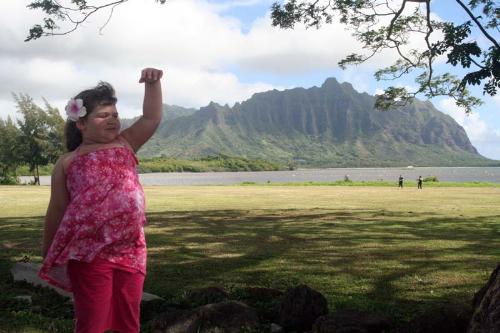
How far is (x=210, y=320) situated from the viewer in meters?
5.17

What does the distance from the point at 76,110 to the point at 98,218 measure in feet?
2.33

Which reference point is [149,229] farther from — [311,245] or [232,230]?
[311,245]

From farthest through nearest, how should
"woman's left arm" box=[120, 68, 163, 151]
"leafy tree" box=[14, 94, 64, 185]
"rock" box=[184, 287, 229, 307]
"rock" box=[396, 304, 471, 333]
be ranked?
"leafy tree" box=[14, 94, 64, 185] → "rock" box=[184, 287, 229, 307] → "rock" box=[396, 304, 471, 333] → "woman's left arm" box=[120, 68, 163, 151]

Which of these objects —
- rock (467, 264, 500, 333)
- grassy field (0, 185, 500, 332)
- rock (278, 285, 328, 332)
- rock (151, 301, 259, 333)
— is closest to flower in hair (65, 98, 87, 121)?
rock (151, 301, 259, 333)

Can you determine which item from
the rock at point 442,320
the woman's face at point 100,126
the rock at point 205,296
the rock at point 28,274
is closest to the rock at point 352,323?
the rock at point 442,320

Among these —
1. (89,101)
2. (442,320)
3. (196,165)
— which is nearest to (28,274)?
(89,101)

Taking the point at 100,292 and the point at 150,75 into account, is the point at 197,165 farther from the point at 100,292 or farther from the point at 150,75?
the point at 100,292

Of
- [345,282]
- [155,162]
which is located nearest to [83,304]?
[345,282]

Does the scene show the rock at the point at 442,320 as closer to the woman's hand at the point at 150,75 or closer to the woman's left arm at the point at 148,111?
the woman's left arm at the point at 148,111

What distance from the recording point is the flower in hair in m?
3.14

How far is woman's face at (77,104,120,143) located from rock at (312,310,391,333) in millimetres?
3012

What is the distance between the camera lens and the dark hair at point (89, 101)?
3.21 m

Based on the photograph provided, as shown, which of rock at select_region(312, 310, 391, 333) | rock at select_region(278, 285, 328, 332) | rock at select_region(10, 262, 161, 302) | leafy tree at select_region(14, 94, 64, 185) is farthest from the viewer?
leafy tree at select_region(14, 94, 64, 185)

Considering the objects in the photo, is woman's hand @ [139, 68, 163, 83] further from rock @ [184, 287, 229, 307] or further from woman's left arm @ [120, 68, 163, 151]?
rock @ [184, 287, 229, 307]
